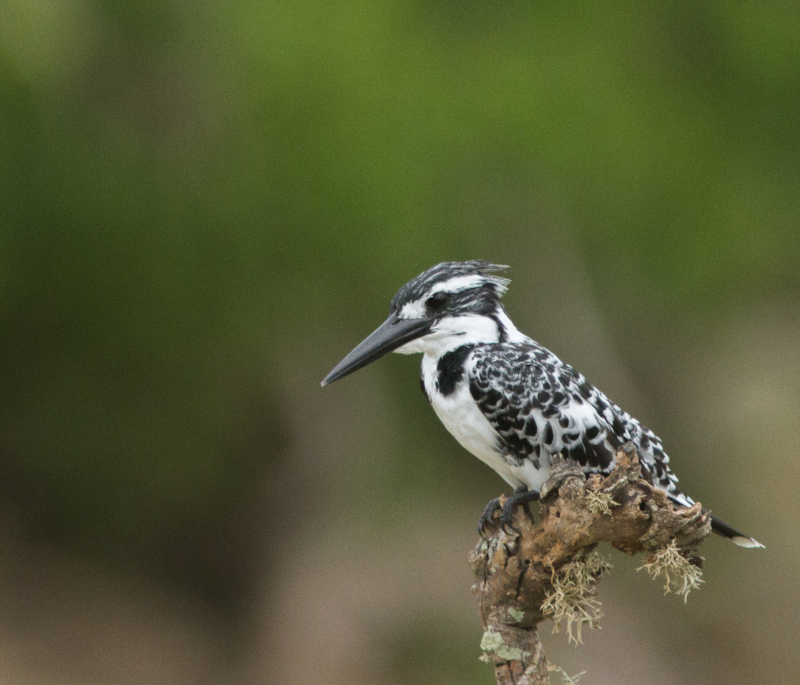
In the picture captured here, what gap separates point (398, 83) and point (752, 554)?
2609 mm

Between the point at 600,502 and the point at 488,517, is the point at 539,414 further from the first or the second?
the point at 600,502

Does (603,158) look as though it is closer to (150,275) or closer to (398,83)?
(398,83)

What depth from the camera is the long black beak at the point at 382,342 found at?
2094 millimetres

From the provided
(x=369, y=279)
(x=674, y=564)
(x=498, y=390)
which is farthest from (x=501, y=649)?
(x=369, y=279)

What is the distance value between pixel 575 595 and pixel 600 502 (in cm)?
31

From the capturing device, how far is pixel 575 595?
181 cm

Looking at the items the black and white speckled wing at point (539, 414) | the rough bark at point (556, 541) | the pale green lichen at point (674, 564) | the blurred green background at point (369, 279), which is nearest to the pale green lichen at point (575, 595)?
the rough bark at point (556, 541)

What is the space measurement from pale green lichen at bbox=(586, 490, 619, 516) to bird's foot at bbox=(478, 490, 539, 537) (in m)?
0.32

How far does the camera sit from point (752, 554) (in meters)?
4.14

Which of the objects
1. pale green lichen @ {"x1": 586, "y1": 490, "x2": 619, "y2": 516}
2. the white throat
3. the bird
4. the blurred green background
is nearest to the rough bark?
pale green lichen @ {"x1": 586, "y1": 490, "x2": 619, "y2": 516}

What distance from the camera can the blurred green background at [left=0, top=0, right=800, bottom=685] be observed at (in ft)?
12.7

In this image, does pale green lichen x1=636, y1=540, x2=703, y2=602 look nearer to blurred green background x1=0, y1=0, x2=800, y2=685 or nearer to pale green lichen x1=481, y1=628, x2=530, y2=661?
pale green lichen x1=481, y1=628, x2=530, y2=661

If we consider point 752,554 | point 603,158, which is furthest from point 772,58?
point 752,554

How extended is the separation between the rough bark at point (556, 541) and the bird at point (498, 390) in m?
0.12
